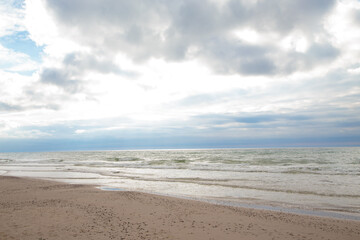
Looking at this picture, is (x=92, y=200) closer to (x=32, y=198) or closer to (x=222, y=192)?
(x=32, y=198)

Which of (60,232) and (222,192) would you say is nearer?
(60,232)

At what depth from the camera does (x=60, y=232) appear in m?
8.13

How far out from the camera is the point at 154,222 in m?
9.55

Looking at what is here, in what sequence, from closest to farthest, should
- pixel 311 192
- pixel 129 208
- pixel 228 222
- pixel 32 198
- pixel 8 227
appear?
pixel 8 227
pixel 228 222
pixel 129 208
pixel 32 198
pixel 311 192

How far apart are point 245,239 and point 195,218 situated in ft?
9.07

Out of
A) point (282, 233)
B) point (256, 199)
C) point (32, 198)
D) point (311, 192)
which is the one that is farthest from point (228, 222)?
point (32, 198)

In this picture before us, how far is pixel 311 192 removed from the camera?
1677cm

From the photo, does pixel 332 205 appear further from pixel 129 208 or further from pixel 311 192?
pixel 129 208

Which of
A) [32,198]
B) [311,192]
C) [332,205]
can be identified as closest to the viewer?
[332,205]

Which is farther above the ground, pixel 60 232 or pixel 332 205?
pixel 60 232

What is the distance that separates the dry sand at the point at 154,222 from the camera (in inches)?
320

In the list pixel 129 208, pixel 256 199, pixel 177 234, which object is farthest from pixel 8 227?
pixel 256 199

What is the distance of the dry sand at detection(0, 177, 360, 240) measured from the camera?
8.14 meters

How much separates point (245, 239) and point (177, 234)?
2.46 meters
